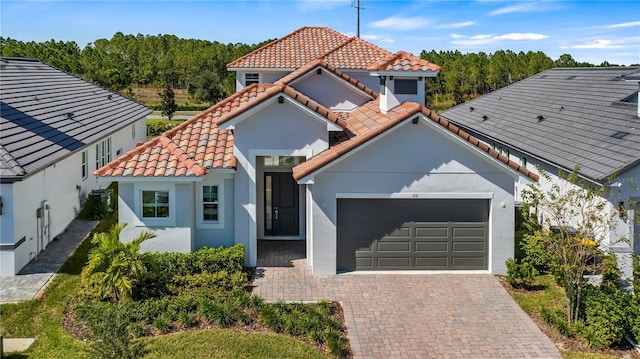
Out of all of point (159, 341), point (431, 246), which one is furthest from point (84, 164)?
point (431, 246)

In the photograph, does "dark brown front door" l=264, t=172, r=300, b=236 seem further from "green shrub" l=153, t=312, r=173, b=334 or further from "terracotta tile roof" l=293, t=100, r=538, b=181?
"green shrub" l=153, t=312, r=173, b=334

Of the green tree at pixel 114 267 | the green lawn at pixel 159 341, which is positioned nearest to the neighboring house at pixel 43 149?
the green lawn at pixel 159 341

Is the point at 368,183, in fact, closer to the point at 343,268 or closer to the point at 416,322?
the point at 343,268

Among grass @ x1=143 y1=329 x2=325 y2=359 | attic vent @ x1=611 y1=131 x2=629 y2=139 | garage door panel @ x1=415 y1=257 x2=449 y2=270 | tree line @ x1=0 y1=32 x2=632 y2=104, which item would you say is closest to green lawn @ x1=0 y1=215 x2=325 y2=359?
grass @ x1=143 y1=329 x2=325 y2=359

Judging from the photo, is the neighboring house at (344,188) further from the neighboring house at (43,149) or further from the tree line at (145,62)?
the tree line at (145,62)

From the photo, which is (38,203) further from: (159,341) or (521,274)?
(521,274)

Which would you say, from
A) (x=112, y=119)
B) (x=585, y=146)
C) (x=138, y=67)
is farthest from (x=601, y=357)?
(x=138, y=67)

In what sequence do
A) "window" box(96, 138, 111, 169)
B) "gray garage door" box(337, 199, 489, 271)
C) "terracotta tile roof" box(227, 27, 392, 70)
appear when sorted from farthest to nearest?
"window" box(96, 138, 111, 169)
"terracotta tile roof" box(227, 27, 392, 70)
"gray garage door" box(337, 199, 489, 271)

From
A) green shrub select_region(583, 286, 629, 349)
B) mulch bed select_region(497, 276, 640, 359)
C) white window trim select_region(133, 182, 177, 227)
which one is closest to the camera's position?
mulch bed select_region(497, 276, 640, 359)
